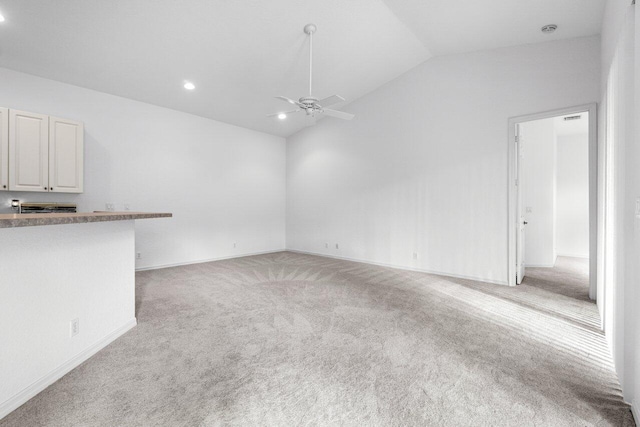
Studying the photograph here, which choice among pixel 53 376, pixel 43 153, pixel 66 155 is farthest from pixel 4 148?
pixel 53 376

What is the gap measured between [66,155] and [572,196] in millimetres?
10483

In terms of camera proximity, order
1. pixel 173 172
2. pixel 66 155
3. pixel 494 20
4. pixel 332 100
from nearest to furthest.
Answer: pixel 332 100 → pixel 494 20 → pixel 66 155 → pixel 173 172

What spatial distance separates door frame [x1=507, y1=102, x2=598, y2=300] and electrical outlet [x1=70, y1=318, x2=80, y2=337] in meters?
5.14

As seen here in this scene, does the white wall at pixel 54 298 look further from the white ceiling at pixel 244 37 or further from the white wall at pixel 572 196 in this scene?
the white wall at pixel 572 196

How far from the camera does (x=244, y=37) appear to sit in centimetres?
400

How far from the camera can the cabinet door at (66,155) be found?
402 centimetres

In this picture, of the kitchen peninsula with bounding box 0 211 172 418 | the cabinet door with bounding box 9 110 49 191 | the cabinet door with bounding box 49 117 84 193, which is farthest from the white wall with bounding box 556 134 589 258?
the cabinet door with bounding box 9 110 49 191

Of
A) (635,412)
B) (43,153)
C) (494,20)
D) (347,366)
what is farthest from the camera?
(43,153)

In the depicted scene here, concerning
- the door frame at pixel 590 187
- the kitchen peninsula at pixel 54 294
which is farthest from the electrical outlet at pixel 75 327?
the door frame at pixel 590 187

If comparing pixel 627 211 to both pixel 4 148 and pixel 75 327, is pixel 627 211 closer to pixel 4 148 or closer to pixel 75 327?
pixel 75 327

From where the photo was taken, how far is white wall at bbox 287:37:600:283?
404 centimetres

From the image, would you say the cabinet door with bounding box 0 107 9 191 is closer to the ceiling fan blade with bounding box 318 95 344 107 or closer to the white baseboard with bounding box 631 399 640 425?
the ceiling fan blade with bounding box 318 95 344 107

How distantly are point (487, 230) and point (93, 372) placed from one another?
16.4 feet

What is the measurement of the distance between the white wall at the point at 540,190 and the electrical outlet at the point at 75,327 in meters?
7.09
